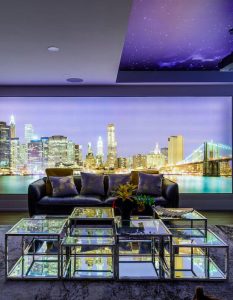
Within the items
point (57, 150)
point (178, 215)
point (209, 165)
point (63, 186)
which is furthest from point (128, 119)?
point (178, 215)

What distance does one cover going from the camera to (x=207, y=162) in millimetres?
7488

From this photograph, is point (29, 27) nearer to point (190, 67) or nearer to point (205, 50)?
point (205, 50)

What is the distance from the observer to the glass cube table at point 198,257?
332 centimetres

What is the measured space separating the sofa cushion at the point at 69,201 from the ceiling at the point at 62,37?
6.94ft

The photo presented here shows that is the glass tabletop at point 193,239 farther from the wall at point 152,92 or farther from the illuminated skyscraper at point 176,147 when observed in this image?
the illuminated skyscraper at point 176,147

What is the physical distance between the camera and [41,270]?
348 centimetres

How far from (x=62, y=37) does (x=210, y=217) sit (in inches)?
163

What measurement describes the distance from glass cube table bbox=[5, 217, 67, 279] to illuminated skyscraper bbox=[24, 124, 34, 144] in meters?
3.54

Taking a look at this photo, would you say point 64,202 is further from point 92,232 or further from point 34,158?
point 34,158

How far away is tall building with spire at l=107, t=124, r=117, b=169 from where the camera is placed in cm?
Answer: 745

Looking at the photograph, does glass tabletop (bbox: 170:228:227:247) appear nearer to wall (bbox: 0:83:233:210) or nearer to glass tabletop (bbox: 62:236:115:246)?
glass tabletop (bbox: 62:236:115:246)

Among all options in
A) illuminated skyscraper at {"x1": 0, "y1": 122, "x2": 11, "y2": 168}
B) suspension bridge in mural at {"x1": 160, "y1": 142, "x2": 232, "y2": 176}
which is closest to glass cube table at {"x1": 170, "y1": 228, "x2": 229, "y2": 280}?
suspension bridge in mural at {"x1": 160, "y1": 142, "x2": 232, "y2": 176}

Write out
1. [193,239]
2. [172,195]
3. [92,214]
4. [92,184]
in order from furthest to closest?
1. [92,184]
2. [172,195]
3. [92,214]
4. [193,239]

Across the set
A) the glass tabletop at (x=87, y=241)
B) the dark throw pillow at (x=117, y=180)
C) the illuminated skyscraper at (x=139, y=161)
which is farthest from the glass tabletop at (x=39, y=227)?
the illuminated skyscraper at (x=139, y=161)
